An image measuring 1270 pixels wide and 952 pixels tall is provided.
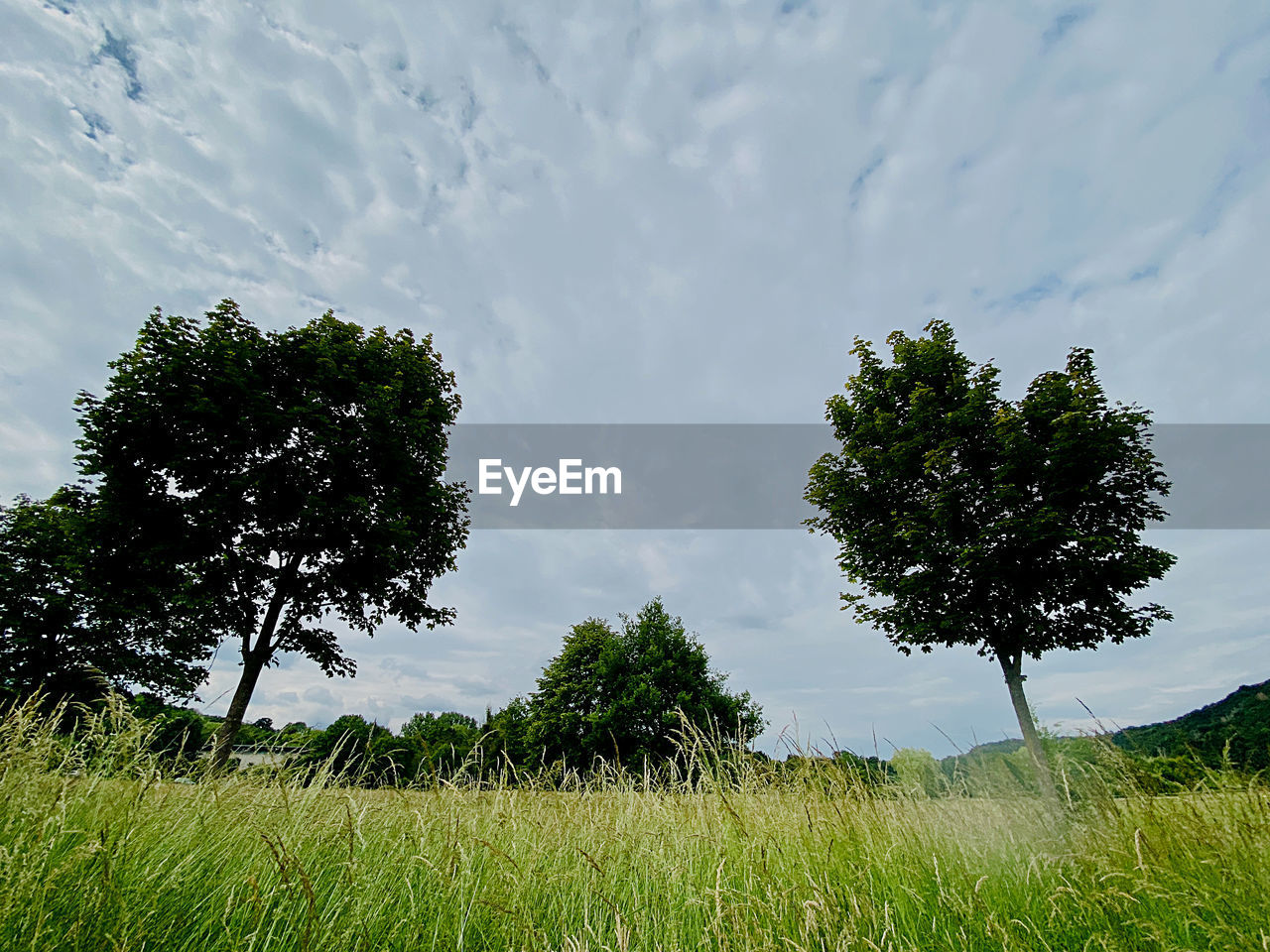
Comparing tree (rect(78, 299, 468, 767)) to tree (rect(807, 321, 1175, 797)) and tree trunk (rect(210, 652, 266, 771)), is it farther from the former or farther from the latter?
tree (rect(807, 321, 1175, 797))

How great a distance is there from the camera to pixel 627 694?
26.0 m

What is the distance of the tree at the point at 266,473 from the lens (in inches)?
440

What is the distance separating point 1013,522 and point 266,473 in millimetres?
15860

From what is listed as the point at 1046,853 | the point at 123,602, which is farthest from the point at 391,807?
the point at 123,602

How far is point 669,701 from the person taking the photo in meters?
26.2

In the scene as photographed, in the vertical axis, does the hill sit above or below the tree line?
below

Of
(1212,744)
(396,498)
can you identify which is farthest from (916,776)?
(396,498)

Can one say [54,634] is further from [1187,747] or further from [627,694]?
[1187,747]

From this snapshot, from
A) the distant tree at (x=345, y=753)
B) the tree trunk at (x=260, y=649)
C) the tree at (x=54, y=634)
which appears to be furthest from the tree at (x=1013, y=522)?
the tree at (x=54, y=634)

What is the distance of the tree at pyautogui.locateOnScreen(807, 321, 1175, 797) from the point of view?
11492 millimetres

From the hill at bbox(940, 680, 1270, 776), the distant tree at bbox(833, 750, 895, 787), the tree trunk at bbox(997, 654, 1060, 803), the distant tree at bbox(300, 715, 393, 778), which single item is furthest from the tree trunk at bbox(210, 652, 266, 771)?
the tree trunk at bbox(997, 654, 1060, 803)

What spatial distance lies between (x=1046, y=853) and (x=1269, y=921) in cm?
116

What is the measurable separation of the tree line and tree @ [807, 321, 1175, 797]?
49mm

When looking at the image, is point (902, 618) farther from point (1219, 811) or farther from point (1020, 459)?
point (1219, 811)
